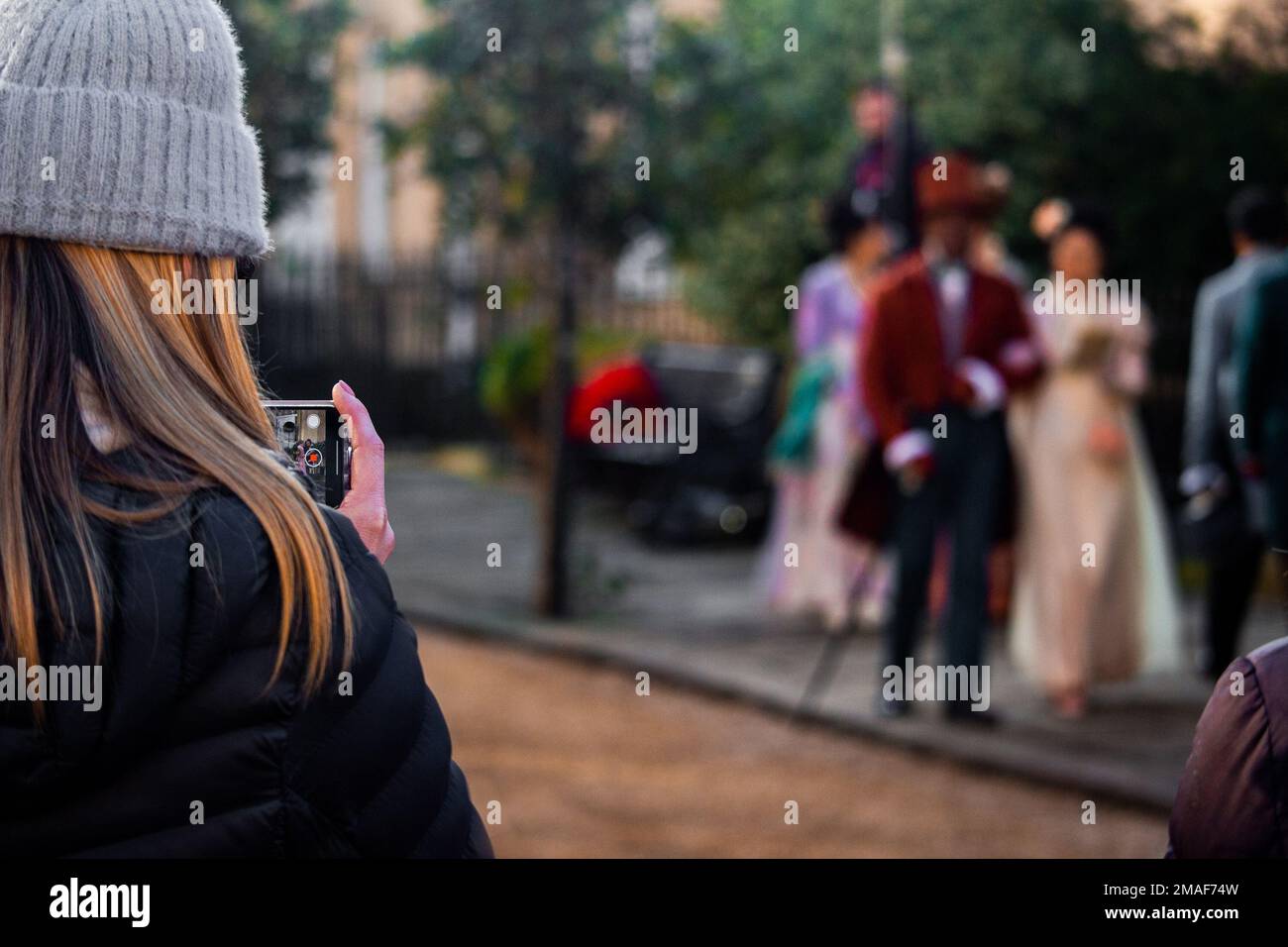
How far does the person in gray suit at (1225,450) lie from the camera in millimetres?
7012

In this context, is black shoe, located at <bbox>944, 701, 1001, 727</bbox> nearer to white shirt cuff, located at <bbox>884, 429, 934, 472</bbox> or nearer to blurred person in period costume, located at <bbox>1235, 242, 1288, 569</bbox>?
white shirt cuff, located at <bbox>884, 429, 934, 472</bbox>

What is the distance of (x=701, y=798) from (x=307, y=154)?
19.8 feet

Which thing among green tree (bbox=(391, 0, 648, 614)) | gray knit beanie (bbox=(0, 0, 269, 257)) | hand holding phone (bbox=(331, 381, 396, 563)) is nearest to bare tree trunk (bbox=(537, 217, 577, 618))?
green tree (bbox=(391, 0, 648, 614))

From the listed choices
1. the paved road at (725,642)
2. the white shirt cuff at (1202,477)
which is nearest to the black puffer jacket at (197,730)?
the paved road at (725,642)

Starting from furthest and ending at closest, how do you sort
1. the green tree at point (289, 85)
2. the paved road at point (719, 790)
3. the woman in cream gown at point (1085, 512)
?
the green tree at point (289, 85) → the woman in cream gown at point (1085, 512) → the paved road at point (719, 790)

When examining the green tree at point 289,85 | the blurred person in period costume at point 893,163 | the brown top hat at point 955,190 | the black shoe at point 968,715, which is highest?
the green tree at point 289,85

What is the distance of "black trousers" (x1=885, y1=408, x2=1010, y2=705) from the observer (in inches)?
270

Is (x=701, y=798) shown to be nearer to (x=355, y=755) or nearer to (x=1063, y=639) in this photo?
(x=1063, y=639)

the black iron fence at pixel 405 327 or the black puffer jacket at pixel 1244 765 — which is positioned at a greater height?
the black iron fence at pixel 405 327

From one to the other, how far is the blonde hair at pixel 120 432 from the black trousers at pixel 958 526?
5.39m

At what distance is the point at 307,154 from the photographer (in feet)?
35.4

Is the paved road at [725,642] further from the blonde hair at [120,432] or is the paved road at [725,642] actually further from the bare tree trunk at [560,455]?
the blonde hair at [120,432]

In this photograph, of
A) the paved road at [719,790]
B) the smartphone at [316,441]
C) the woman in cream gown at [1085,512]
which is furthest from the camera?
the woman in cream gown at [1085,512]

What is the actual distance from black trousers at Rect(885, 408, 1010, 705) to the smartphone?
5238 millimetres
